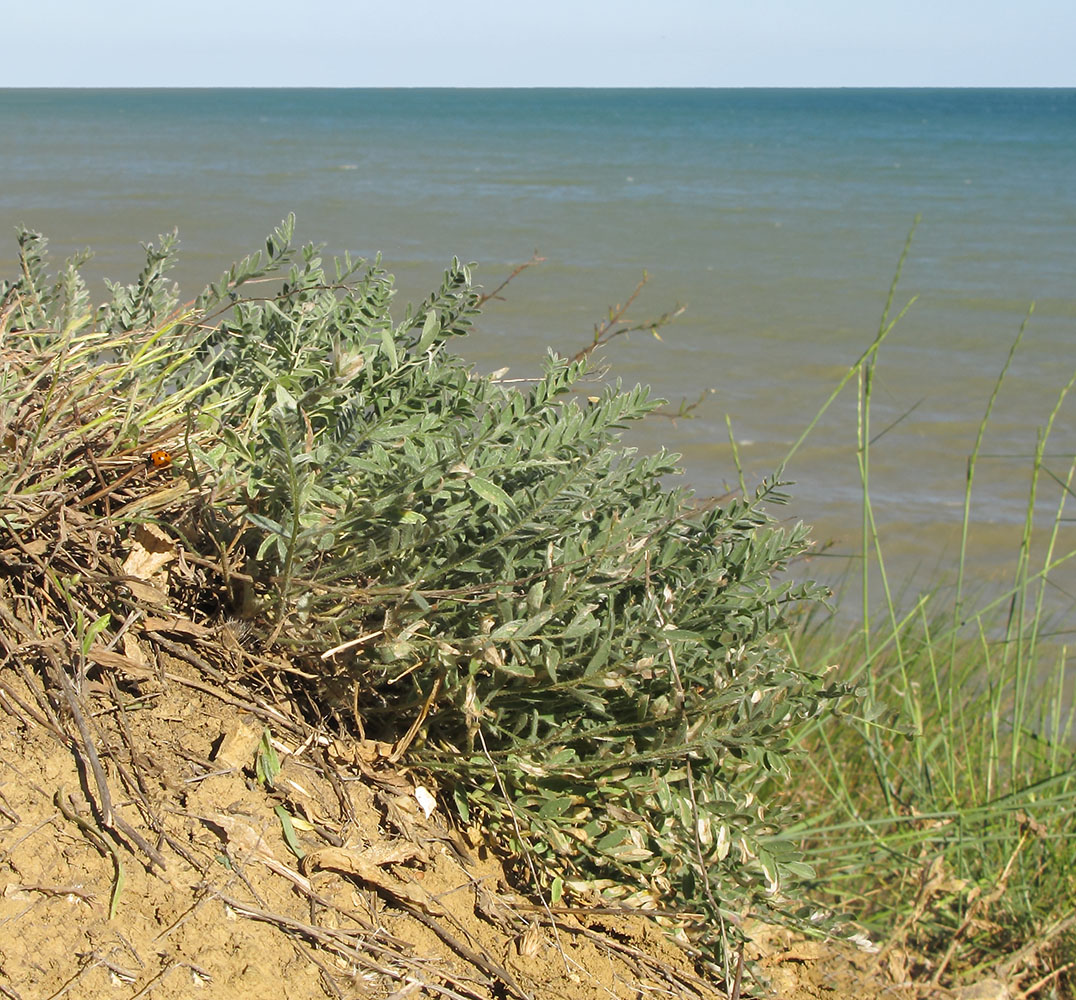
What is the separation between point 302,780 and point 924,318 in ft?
42.7

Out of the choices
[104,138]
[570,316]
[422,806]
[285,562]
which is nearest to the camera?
[285,562]

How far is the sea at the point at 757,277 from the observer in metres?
7.63

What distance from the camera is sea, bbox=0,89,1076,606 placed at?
25.0ft

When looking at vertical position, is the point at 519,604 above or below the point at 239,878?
above

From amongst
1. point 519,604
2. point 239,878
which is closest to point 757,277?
point 519,604

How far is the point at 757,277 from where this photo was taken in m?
16.0

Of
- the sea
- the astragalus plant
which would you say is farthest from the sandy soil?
the sea

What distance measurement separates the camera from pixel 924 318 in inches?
533

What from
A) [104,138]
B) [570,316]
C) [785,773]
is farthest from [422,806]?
[104,138]

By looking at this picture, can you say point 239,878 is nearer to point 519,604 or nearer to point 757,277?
point 519,604

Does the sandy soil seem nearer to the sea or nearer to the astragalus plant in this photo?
the astragalus plant

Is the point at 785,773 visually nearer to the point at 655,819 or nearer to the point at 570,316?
the point at 655,819

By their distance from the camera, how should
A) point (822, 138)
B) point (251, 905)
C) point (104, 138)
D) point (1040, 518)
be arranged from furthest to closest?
point (822, 138) < point (104, 138) < point (1040, 518) < point (251, 905)

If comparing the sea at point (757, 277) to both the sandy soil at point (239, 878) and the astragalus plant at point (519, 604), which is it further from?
the sandy soil at point (239, 878)
